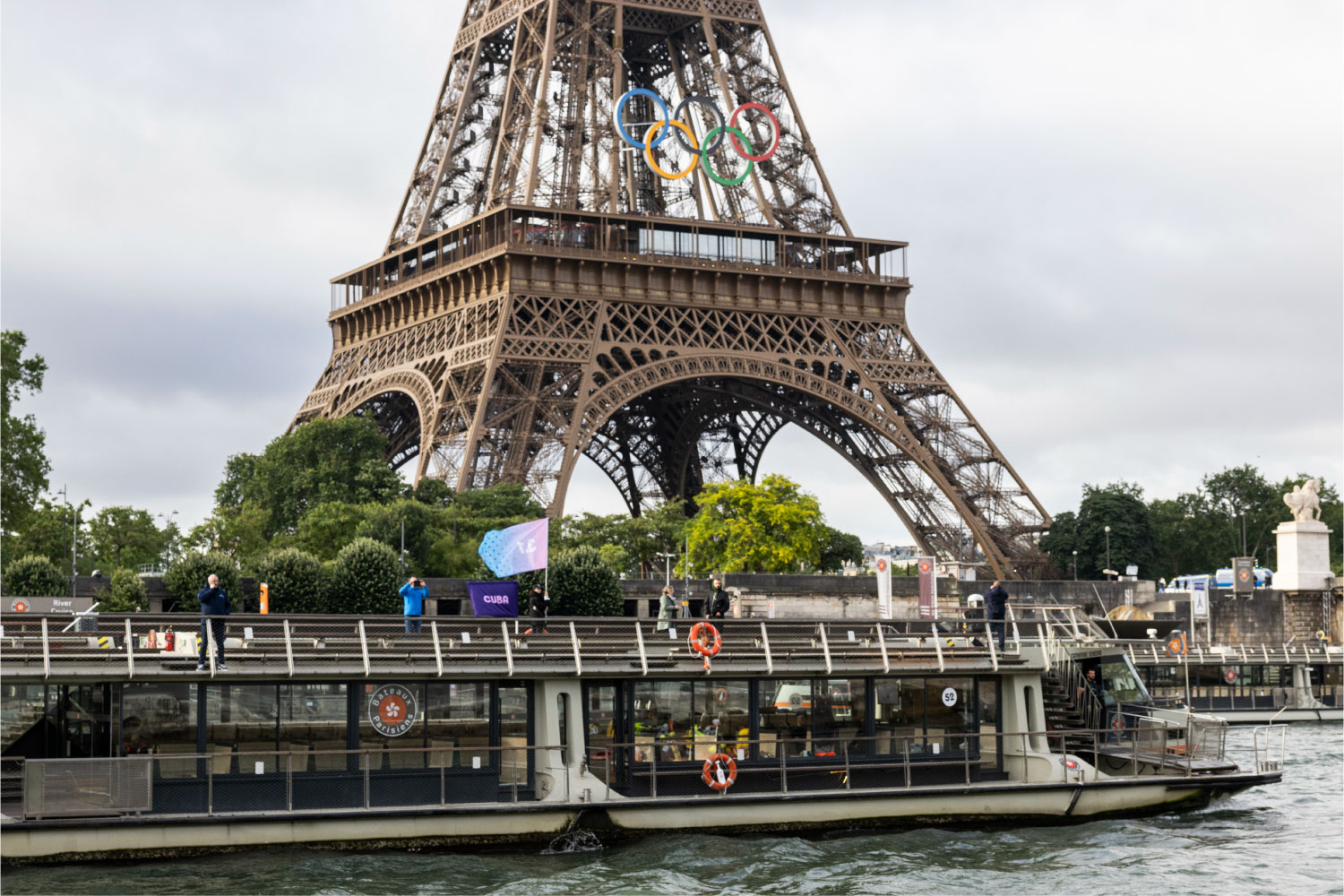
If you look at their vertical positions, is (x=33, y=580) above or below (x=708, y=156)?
below

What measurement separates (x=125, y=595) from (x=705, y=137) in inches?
1127

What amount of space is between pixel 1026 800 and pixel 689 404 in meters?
48.9

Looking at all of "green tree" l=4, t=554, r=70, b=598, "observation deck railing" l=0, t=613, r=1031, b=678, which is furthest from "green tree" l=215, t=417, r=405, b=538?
"observation deck railing" l=0, t=613, r=1031, b=678

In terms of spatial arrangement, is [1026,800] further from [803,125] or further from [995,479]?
[803,125]

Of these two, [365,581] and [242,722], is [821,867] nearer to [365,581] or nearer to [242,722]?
[242,722]

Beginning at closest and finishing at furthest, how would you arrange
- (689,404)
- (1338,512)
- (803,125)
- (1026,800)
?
(1026,800) → (803,125) → (689,404) → (1338,512)

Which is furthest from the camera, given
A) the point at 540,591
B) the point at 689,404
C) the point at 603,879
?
the point at 689,404

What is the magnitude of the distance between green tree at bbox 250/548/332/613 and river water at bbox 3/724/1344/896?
75.3 feet

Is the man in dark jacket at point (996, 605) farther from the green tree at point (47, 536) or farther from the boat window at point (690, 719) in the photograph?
the green tree at point (47, 536)

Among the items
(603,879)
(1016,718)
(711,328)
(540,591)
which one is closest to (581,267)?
(711,328)

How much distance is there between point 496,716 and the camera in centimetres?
2480

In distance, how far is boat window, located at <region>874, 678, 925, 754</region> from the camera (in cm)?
2698

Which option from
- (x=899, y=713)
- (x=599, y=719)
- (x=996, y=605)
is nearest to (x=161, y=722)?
(x=599, y=719)

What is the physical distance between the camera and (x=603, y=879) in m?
22.2
